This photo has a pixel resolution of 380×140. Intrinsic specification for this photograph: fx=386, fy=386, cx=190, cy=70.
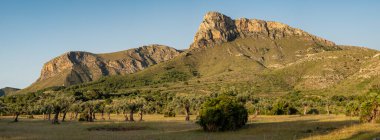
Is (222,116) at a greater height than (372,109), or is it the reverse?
(372,109)

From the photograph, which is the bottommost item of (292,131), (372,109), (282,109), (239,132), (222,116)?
(239,132)

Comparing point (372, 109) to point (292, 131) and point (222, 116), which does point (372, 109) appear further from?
point (222, 116)

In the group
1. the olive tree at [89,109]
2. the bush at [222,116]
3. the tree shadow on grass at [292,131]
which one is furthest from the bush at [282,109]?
the tree shadow on grass at [292,131]

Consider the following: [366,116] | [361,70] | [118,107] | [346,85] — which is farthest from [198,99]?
[361,70]

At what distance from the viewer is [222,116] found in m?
62.2

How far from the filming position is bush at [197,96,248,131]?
6238 cm

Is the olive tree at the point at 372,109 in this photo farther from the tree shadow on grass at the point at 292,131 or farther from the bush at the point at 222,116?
the bush at the point at 222,116

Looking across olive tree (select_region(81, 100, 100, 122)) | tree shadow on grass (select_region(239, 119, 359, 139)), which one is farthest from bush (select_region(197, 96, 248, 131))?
olive tree (select_region(81, 100, 100, 122))

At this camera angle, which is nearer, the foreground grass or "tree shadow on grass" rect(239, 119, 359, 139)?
the foreground grass

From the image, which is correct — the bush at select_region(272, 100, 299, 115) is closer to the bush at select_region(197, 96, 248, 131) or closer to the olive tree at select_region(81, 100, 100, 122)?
the bush at select_region(197, 96, 248, 131)

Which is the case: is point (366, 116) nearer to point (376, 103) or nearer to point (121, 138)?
point (376, 103)

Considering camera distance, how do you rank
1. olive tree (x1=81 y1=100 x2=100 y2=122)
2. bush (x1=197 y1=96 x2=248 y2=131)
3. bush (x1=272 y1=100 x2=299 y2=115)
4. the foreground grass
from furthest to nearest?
bush (x1=272 y1=100 x2=299 y2=115) → olive tree (x1=81 y1=100 x2=100 y2=122) → bush (x1=197 y1=96 x2=248 y2=131) → the foreground grass

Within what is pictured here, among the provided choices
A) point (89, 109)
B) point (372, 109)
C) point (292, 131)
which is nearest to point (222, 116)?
point (292, 131)

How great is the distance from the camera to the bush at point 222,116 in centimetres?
6238
